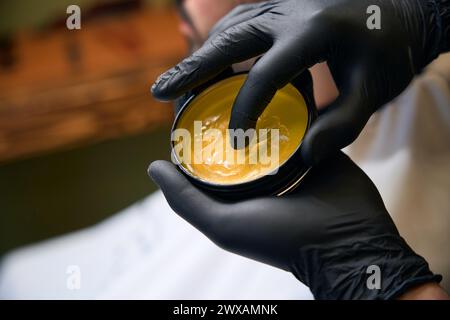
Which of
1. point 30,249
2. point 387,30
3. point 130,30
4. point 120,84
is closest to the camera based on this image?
point 387,30

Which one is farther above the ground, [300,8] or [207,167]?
[300,8]

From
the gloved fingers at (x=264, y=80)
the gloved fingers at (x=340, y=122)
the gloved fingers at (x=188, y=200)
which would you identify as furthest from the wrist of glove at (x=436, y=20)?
the gloved fingers at (x=188, y=200)

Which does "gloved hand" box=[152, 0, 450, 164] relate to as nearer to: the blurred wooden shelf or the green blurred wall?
the blurred wooden shelf

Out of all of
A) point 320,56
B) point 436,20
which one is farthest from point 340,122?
point 436,20

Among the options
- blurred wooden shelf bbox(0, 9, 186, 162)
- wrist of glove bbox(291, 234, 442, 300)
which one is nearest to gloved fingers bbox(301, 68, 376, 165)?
wrist of glove bbox(291, 234, 442, 300)

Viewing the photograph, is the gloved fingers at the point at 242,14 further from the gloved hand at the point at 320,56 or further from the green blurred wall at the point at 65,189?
the green blurred wall at the point at 65,189
